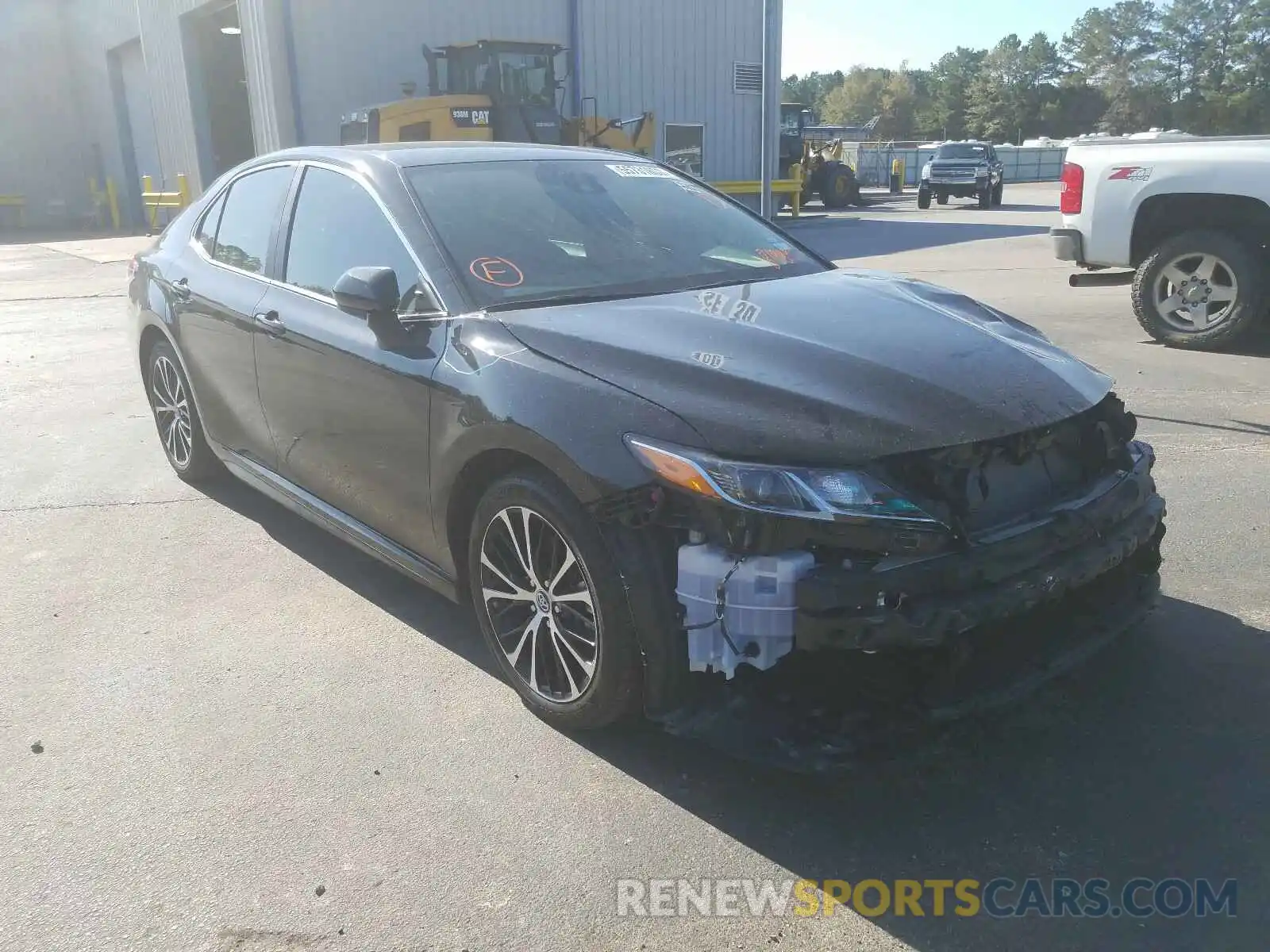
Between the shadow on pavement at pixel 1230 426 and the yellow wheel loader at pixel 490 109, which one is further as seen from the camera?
the yellow wheel loader at pixel 490 109

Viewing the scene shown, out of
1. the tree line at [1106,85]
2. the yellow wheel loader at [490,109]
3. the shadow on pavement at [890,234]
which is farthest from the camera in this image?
the tree line at [1106,85]

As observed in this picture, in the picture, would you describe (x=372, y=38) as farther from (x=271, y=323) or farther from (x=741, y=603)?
(x=741, y=603)

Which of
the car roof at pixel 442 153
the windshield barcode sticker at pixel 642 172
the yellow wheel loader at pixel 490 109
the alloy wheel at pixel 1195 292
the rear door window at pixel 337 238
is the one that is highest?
the yellow wheel loader at pixel 490 109

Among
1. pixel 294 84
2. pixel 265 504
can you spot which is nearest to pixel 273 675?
pixel 265 504

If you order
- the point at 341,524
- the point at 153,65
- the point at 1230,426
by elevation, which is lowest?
the point at 1230,426

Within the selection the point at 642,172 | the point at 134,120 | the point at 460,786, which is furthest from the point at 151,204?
the point at 460,786

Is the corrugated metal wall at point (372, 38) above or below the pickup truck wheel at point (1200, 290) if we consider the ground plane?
above

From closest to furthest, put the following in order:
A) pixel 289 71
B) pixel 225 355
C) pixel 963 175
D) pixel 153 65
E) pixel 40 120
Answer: pixel 225 355 → pixel 289 71 → pixel 153 65 → pixel 963 175 → pixel 40 120

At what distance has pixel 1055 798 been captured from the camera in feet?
8.77

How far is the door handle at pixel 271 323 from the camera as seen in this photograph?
3.92 meters

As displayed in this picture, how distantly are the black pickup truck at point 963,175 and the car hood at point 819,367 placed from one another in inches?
1210

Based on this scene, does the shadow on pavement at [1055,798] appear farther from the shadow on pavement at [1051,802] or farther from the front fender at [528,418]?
the front fender at [528,418]

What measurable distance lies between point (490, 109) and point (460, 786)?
17.5 m

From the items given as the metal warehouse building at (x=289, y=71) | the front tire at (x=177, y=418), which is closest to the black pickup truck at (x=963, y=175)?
the metal warehouse building at (x=289, y=71)
